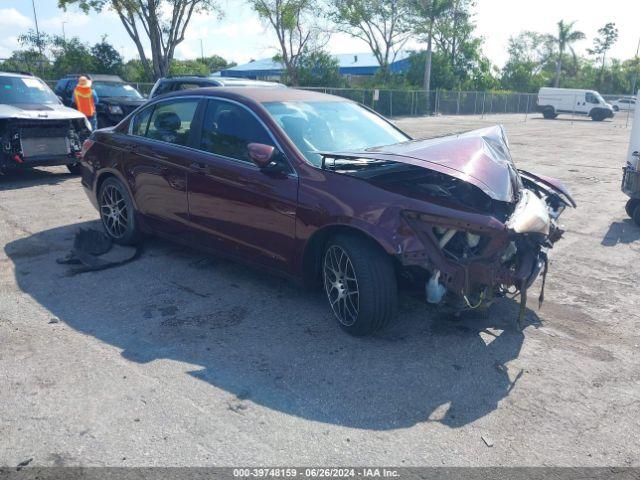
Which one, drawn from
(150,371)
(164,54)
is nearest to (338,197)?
(150,371)

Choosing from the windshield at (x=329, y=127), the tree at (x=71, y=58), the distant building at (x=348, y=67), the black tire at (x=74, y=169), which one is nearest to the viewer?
the windshield at (x=329, y=127)

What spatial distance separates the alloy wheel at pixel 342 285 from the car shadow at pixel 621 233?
4.21m

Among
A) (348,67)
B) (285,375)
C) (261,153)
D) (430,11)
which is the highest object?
(430,11)

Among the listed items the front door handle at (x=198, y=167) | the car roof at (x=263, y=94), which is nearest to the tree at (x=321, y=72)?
the car roof at (x=263, y=94)

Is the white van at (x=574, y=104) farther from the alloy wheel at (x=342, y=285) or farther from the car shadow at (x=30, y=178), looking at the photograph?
the alloy wheel at (x=342, y=285)

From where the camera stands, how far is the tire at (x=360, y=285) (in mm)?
3926

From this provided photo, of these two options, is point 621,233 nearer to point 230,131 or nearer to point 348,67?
point 230,131

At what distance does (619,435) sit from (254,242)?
2919 mm

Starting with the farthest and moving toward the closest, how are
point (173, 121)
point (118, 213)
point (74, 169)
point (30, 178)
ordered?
point (74, 169) < point (30, 178) < point (118, 213) < point (173, 121)

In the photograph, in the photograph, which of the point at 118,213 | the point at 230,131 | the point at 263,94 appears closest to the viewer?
the point at 230,131

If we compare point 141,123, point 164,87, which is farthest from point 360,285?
point 164,87

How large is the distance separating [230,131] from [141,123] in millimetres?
1462

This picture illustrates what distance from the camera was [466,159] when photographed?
13.3 feet

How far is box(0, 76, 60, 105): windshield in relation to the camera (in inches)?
396
